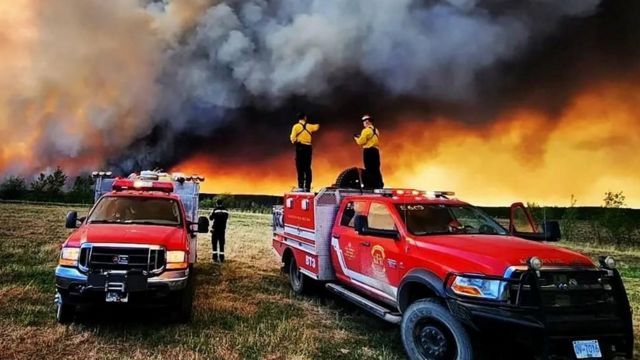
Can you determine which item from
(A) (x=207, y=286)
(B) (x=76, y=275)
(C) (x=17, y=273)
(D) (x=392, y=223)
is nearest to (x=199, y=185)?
(A) (x=207, y=286)

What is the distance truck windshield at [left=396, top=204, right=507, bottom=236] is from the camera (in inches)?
234

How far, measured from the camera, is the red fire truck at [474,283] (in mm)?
4195

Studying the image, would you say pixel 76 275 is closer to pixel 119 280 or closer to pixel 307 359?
pixel 119 280

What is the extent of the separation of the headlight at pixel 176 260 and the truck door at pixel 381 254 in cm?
258

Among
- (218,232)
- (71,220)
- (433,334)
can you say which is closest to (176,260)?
(71,220)

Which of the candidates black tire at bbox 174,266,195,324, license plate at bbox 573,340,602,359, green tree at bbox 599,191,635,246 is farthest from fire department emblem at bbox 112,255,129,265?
green tree at bbox 599,191,635,246

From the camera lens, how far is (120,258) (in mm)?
6172

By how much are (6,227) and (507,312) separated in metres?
21.0

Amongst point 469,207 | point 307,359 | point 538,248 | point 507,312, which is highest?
point 469,207

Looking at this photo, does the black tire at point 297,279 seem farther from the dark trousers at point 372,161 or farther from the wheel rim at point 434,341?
the wheel rim at point 434,341

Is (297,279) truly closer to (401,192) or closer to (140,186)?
(401,192)

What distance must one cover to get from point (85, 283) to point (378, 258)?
3.91m

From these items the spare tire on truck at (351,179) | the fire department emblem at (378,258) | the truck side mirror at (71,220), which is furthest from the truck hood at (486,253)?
the truck side mirror at (71,220)

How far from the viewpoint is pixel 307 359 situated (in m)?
5.41
